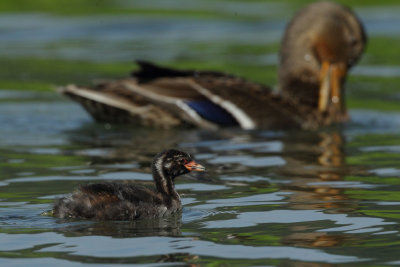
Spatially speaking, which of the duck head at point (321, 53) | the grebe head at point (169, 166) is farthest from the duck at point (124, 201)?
the duck head at point (321, 53)

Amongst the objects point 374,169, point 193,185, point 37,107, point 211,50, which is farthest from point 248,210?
point 211,50

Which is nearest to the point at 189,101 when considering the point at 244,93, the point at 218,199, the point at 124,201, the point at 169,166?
the point at 244,93

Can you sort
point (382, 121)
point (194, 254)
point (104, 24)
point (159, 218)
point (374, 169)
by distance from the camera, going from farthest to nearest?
point (104, 24) < point (382, 121) < point (374, 169) < point (159, 218) < point (194, 254)

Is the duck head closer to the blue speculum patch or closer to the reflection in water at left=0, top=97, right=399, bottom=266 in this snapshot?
the reflection in water at left=0, top=97, right=399, bottom=266

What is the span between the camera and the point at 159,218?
9.24 meters

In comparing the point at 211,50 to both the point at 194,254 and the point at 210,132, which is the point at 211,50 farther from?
the point at 194,254

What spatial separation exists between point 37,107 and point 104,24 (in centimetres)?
1090

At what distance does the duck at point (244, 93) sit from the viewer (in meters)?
14.6

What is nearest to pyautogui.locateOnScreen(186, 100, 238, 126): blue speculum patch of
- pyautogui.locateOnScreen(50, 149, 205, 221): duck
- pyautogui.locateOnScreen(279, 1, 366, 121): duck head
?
pyautogui.locateOnScreen(279, 1, 366, 121): duck head

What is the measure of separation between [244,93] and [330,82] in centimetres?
167

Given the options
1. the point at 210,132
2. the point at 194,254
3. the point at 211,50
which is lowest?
the point at 194,254

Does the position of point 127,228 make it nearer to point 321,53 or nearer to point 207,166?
point 207,166

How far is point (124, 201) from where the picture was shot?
9016 mm

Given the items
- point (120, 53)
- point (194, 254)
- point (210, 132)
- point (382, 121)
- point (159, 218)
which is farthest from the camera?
point (120, 53)
